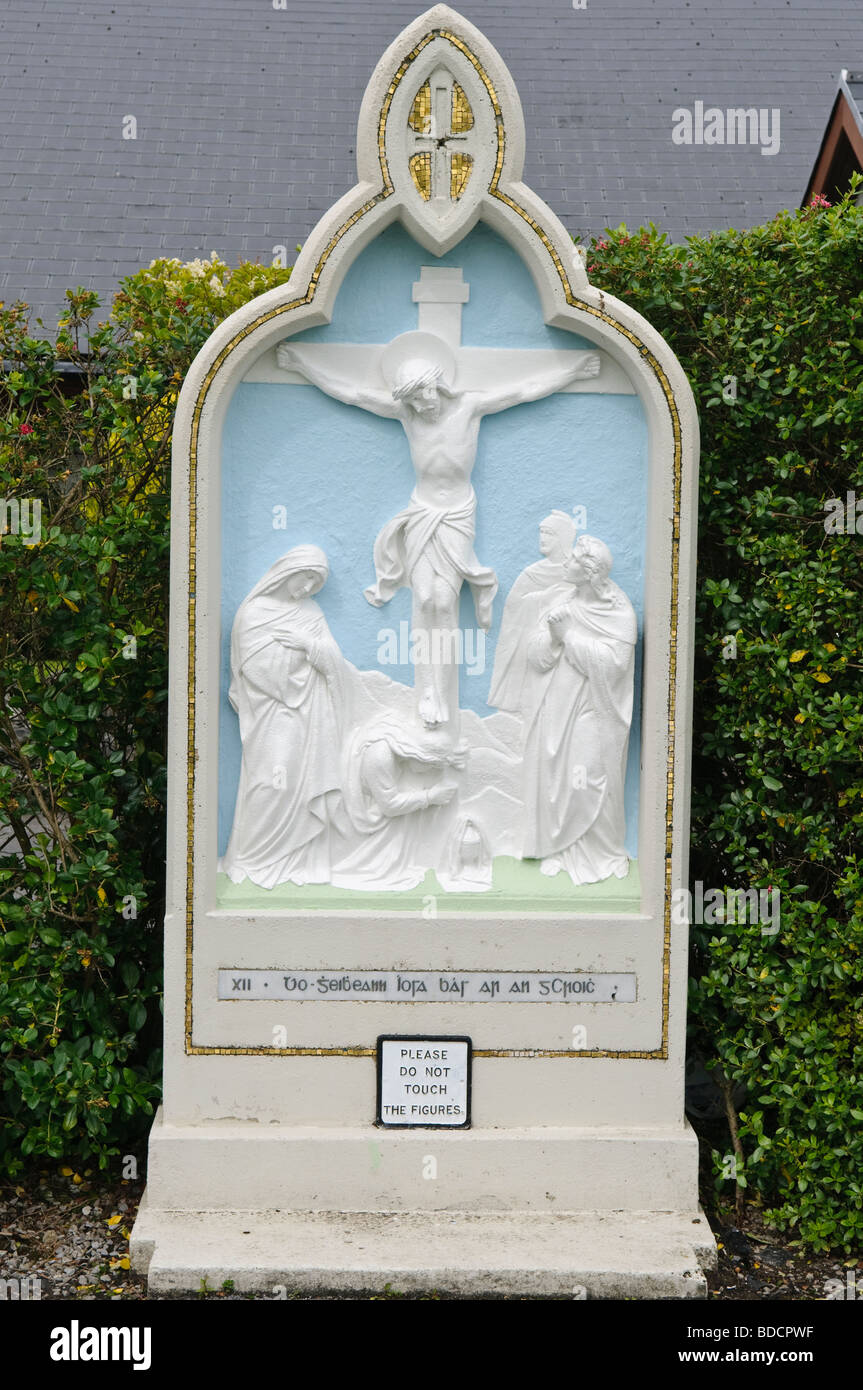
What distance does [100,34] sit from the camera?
17766mm

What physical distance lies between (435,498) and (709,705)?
140cm

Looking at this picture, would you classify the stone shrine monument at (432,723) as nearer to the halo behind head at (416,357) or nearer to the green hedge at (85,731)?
the halo behind head at (416,357)

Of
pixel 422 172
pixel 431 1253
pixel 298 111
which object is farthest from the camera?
pixel 298 111

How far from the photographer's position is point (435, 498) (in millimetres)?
5520

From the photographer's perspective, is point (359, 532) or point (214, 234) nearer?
point (359, 532)

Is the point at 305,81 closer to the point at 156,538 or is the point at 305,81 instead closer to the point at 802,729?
the point at 156,538

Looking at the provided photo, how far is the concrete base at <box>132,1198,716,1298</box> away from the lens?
4988 millimetres

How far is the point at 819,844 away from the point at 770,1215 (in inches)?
54.5

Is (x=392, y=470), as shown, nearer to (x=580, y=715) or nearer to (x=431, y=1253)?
(x=580, y=715)

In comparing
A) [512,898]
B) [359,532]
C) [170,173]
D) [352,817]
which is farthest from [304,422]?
[170,173]

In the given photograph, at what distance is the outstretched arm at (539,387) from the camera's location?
5504 millimetres
